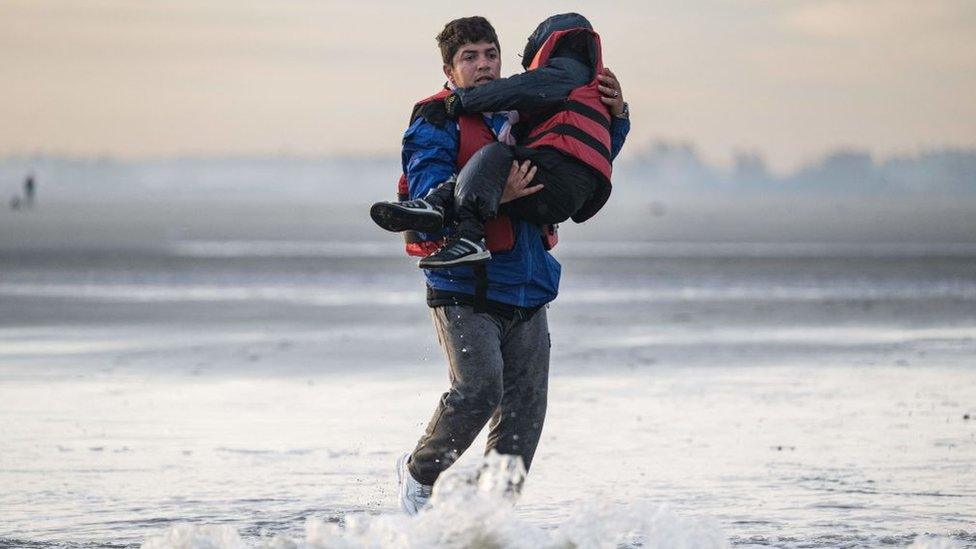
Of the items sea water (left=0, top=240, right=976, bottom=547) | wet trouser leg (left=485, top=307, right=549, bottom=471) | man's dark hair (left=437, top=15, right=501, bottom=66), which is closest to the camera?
man's dark hair (left=437, top=15, right=501, bottom=66)

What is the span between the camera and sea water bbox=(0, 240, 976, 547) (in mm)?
6020

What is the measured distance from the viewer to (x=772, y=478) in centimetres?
732

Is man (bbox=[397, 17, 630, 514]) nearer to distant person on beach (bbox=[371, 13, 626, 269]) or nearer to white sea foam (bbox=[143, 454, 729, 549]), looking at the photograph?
distant person on beach (bbox=[371, 13, 626, 269])

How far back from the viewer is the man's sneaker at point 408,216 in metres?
5.02

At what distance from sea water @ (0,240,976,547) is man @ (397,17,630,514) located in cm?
21

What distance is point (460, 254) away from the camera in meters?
5.14

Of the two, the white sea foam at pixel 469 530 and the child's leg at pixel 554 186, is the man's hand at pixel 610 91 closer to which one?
the child's leg at pixel 554 186

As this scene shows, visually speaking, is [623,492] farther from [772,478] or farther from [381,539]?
[381,539]

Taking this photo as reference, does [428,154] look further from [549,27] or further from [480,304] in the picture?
[549,27]

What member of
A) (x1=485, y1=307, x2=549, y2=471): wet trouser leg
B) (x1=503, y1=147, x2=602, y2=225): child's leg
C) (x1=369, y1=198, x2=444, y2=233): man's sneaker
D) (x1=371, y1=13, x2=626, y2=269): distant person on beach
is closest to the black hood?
(x1=371, y1=13, x2=626, y2=269): distant person on beach

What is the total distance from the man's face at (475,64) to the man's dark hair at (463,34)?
0.02 m

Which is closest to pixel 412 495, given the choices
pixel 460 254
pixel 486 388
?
pixel 486 388

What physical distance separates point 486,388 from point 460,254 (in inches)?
20.1

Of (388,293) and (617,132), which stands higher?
(617,132)
